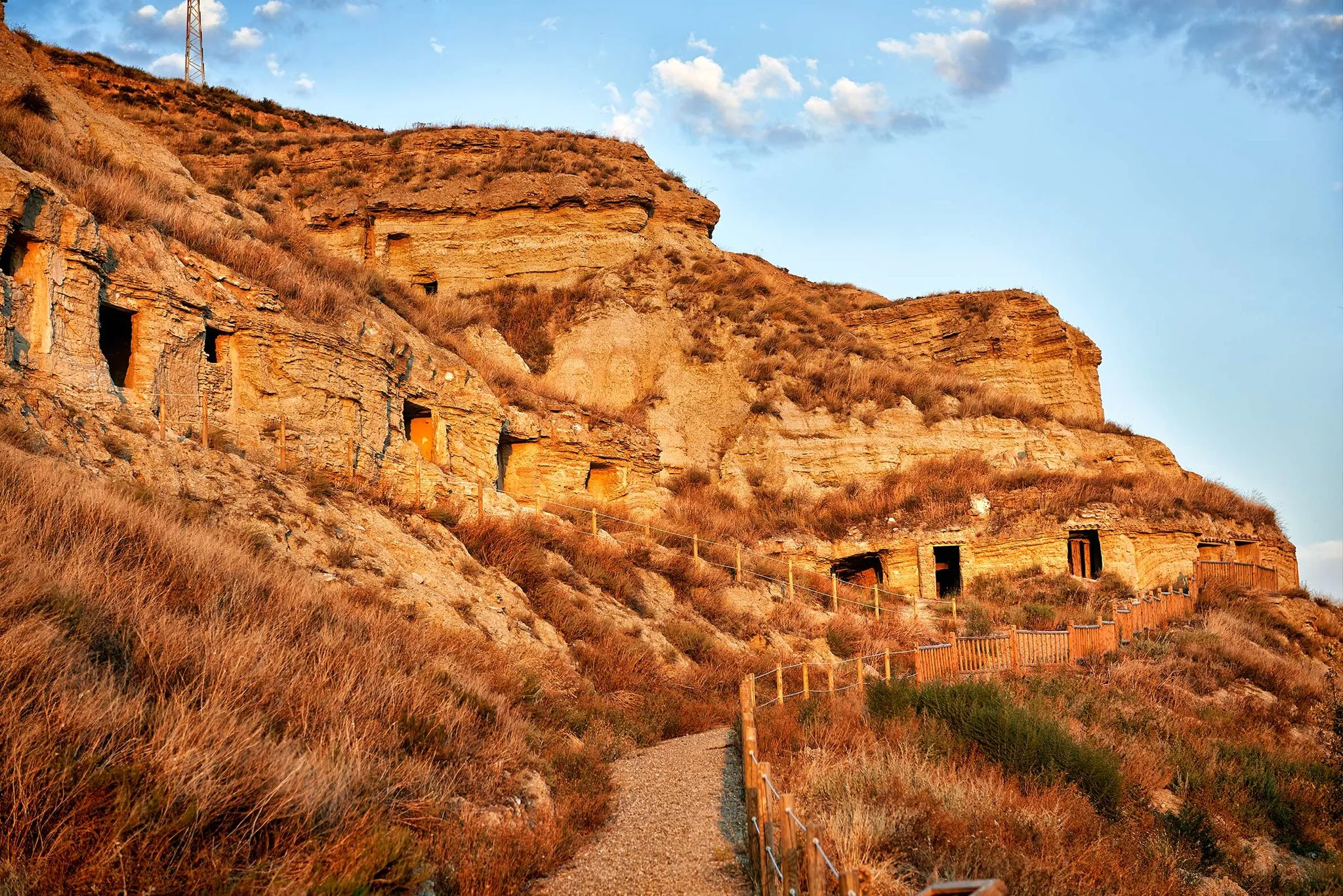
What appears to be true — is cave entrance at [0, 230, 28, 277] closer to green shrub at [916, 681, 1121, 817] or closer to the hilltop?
the hilltop

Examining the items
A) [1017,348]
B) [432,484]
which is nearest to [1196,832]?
[432,484]

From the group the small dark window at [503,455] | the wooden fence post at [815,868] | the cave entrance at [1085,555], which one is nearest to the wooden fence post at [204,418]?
the small dark window at [503,455]

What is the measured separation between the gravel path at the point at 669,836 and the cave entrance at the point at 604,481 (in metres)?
15.2

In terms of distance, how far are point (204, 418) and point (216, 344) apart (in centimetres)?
185

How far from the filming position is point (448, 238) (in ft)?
116

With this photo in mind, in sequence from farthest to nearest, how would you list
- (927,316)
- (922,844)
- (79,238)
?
(927,316), (79,238), (922,844)

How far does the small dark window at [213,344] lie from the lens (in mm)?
16094

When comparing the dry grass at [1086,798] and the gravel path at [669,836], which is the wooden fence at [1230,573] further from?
the gravel path at [669,836]

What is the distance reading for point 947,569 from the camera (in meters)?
28.5

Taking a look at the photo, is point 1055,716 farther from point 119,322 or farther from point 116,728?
point 119,322

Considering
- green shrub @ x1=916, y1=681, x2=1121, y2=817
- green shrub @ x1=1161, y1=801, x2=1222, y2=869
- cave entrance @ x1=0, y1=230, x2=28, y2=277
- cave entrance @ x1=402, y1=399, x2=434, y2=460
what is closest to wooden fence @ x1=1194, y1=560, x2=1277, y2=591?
green shrub @ x1=916, y1=681, x2=1121, y2=817

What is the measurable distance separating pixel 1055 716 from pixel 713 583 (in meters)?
9.39

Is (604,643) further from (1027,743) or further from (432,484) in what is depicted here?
(1027,743)

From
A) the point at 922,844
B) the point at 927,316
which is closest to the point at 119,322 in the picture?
the point at 922,844
